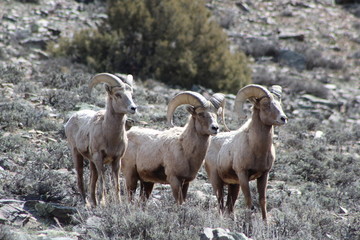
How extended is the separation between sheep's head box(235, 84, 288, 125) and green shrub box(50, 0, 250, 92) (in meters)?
13.7

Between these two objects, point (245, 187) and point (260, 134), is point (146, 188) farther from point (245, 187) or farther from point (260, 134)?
point (260, 134)

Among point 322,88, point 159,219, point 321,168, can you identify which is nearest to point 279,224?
point 159,219

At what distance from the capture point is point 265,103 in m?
9.24

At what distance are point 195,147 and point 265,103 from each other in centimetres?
131

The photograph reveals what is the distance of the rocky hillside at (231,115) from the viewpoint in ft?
26.0

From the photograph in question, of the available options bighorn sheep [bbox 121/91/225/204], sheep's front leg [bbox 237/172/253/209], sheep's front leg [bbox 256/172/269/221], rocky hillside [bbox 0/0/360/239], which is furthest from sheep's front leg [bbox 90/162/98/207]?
sheep's front leg [bbox 256/172/269/221]

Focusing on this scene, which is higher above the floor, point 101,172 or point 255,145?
point 255,145

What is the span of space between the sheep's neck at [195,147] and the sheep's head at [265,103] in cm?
74

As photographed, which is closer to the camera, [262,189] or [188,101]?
[262,189]

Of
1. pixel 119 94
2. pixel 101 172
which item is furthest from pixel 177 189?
pixel 119 94

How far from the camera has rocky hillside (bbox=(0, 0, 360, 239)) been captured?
7.92 meters

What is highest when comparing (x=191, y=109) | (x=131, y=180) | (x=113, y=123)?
(x=191, y=109)

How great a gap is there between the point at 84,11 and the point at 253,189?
783 inches

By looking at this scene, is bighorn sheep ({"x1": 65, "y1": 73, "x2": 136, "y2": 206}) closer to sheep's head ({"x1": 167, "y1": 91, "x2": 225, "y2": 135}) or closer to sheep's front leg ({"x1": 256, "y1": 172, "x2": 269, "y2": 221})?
sheep's head ({"x1": 167, "y1": 91, "x2": 225, "y2": 135})
